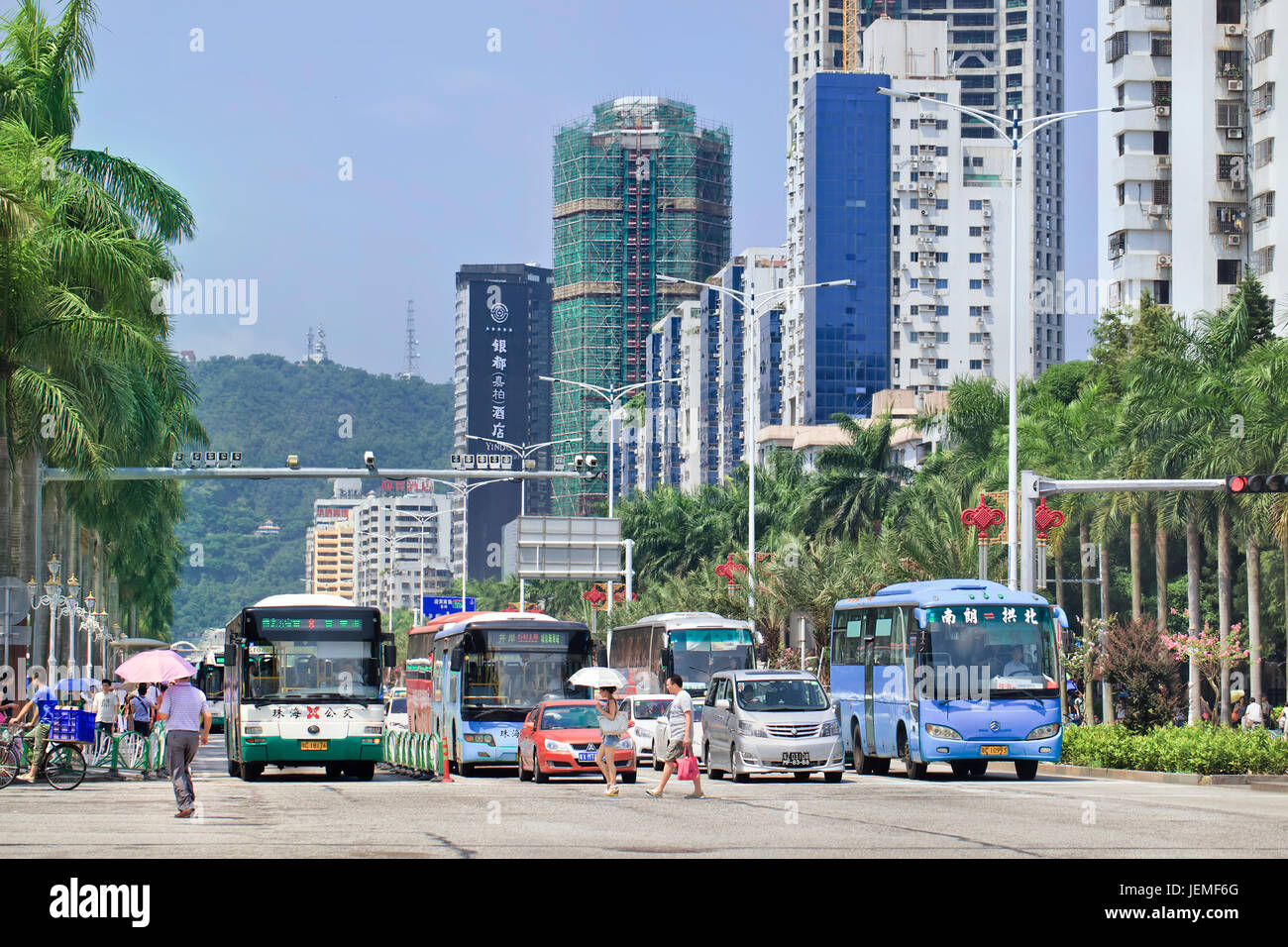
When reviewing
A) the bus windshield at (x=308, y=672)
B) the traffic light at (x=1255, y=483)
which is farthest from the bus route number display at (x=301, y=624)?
the traffic light at (x=1255, y=483)

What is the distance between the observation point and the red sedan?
29.8 m

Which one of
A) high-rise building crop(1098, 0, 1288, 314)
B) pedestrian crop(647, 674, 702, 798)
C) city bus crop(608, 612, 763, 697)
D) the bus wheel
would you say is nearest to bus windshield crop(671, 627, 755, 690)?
city bus crop(608, 612, 763, 697)

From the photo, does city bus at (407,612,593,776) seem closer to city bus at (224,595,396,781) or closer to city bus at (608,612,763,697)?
city bus at (224,595,396,781)

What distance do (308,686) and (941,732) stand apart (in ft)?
33.4

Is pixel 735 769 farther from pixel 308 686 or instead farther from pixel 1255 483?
pixel 1255 483

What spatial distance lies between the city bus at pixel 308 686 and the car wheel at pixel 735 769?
18.7 ft

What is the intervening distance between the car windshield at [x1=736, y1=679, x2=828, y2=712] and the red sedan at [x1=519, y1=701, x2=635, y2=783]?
2.05m

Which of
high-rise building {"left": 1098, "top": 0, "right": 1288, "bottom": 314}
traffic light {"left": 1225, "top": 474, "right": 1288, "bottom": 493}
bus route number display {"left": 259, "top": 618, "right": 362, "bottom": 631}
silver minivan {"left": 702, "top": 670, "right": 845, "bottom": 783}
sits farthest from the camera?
high-rise building {"left": 1098, "top": 0, "right": 1288, "bottom": 314}

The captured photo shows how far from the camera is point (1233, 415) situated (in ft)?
175

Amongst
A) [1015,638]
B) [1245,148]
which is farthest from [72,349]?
[1245,148]

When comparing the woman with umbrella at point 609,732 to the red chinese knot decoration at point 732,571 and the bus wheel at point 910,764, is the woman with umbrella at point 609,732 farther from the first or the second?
the red chinese knot decoration at point 732,571

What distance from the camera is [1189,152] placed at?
84812 mm

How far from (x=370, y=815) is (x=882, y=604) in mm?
13708

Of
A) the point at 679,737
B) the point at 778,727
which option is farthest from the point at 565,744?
the point at 679,737
